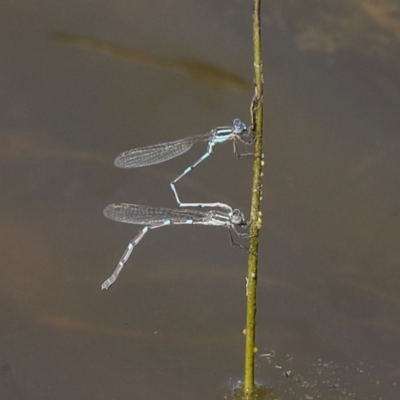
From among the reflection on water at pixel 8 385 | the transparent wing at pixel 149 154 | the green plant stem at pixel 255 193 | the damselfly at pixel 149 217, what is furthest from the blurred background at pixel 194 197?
the green plant stem at pixel 255 193

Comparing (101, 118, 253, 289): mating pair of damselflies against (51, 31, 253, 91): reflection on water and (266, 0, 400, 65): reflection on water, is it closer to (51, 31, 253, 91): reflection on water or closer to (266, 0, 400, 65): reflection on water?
(51, 31, 253, 91): reflection on water

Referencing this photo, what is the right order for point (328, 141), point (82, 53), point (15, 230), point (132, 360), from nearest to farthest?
point (132, 360) → point (15, 230) → point (328, 141) → point (82, 53)

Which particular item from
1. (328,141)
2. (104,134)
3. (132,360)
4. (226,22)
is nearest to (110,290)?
(132,360)

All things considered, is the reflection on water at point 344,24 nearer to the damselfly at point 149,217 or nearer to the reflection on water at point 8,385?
the damselfly at point 149,217

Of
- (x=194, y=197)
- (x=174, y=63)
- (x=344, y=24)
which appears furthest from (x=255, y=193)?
(x=344, y=24)

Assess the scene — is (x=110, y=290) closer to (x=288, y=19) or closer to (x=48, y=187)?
(x=48, y=187)

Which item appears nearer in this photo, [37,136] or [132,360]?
[132,360]

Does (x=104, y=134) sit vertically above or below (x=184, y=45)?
below
